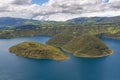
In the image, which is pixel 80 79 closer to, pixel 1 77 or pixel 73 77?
pixel 73 77

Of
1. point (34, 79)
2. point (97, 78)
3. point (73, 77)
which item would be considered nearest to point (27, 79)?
point (34, 79)

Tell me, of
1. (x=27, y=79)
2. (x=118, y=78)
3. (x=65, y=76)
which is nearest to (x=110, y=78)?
(x=118, y=78)

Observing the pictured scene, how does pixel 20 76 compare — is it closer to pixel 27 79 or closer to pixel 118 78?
pixel 27 79

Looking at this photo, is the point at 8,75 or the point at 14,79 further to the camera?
the point at 8,75

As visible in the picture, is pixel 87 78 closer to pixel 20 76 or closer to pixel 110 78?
pixel 110 78

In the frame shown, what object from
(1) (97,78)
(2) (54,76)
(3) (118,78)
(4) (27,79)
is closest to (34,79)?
(4) (27,79)

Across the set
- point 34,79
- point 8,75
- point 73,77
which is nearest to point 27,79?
point 34,79
